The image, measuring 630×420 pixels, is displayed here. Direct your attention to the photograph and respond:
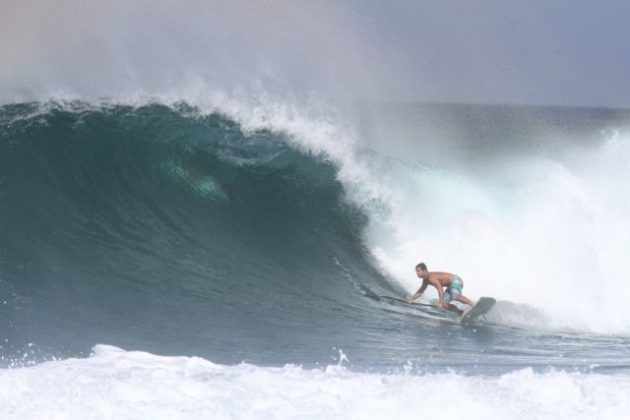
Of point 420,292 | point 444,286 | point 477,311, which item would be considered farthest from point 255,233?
point 477,311

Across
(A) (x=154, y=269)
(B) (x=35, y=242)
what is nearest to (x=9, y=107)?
(B) (x=35, y=242)

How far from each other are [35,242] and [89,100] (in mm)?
4708

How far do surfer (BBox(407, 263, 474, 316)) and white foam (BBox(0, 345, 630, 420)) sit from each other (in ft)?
16.1

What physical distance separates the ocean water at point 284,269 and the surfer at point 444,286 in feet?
0.95

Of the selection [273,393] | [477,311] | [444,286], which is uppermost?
[444,286]

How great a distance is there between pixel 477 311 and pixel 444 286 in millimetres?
939

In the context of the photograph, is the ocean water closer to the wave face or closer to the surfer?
the wave face

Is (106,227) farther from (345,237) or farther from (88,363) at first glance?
(88,363)

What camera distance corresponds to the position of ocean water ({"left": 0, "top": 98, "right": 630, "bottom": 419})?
21.2 ft

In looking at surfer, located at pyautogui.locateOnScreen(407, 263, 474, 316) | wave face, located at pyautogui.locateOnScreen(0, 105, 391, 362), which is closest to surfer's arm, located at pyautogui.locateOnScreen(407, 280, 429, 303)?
surfer, located at pyautogui.locateOnScreen(407, 263, 474, 316)

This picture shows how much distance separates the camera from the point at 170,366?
6793mm

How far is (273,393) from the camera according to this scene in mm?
6402

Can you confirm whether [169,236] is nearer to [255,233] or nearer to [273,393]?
[255,233]

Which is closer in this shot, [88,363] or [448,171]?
[88,363]
